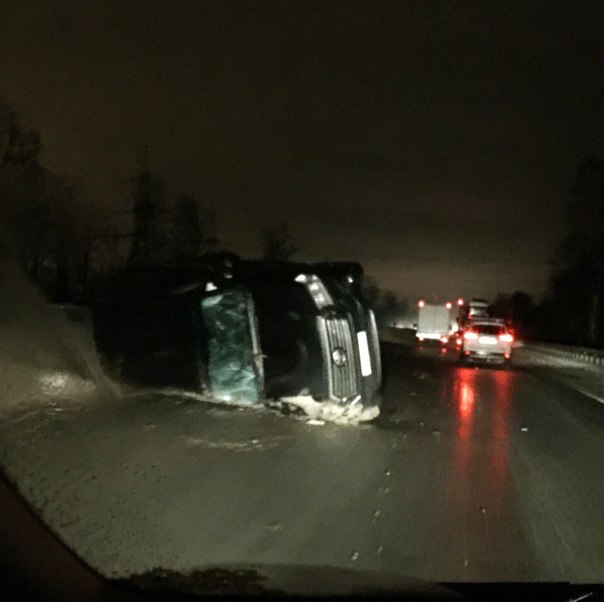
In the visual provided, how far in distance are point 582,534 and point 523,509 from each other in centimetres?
107

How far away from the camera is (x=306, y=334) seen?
49.0 ft

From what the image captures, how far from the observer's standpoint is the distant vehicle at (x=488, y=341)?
120 feet

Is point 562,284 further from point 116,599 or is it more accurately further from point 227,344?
point 116,599

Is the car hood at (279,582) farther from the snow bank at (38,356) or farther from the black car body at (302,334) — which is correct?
the black car body at (302,334)

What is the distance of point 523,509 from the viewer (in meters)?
10.0

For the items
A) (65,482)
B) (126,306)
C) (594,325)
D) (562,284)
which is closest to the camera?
(65,482)

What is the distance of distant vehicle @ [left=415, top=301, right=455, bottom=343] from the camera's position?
63.3 m

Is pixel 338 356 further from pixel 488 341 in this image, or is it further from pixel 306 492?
pixel 488 341

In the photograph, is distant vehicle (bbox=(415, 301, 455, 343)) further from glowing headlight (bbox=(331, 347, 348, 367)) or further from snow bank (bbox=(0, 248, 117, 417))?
snow bank (bbox=(0, 248, 117, 417))

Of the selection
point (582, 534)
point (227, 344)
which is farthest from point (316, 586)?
point (227, 344)

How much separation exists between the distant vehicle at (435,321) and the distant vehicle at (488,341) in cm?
2583

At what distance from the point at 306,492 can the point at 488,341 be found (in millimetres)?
27053

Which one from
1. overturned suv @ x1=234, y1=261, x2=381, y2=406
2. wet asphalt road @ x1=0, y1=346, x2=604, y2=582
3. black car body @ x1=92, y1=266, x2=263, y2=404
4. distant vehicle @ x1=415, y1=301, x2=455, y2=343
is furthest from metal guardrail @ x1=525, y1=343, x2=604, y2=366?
black car body @ x1=92, y1=266, x2=263, y2=404

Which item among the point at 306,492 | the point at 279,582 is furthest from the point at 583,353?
the point at 279,582
